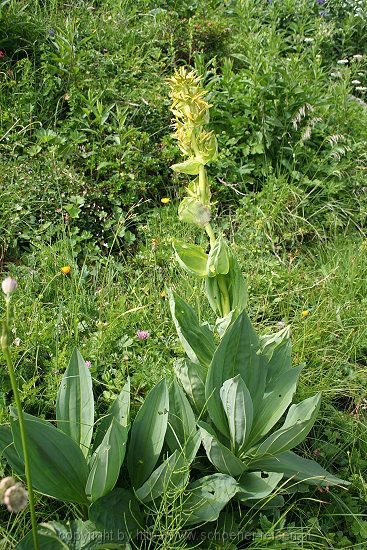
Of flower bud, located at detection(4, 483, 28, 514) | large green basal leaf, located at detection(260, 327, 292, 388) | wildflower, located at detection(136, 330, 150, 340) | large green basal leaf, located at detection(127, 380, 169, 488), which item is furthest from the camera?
wildflower, located at detection(136, 330, 150, 340)

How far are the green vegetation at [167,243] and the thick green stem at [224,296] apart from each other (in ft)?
0.04

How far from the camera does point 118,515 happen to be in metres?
1.94

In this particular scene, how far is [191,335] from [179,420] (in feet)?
0.91

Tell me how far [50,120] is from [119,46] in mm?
1016

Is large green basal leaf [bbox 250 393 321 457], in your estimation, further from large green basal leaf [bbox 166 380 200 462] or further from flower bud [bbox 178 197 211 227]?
flower bud [bbox 178 197 211 227]

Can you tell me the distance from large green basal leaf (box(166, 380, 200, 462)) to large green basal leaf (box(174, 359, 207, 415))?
0.22ft

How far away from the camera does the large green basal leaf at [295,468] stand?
6.80ft

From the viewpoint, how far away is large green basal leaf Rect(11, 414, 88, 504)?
1827mm

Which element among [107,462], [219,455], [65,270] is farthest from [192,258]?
[65,270]

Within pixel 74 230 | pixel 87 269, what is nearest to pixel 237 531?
pixel 87 269

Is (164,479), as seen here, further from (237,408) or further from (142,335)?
(142,335)

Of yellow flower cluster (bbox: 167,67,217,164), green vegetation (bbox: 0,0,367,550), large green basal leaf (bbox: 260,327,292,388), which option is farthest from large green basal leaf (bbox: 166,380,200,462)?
yellow flower cluster (bbox: 167,67,217,164)

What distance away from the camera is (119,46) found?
473 cm

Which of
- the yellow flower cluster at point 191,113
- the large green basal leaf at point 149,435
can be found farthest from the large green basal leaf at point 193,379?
the yellow flower cluster at point 191,113
